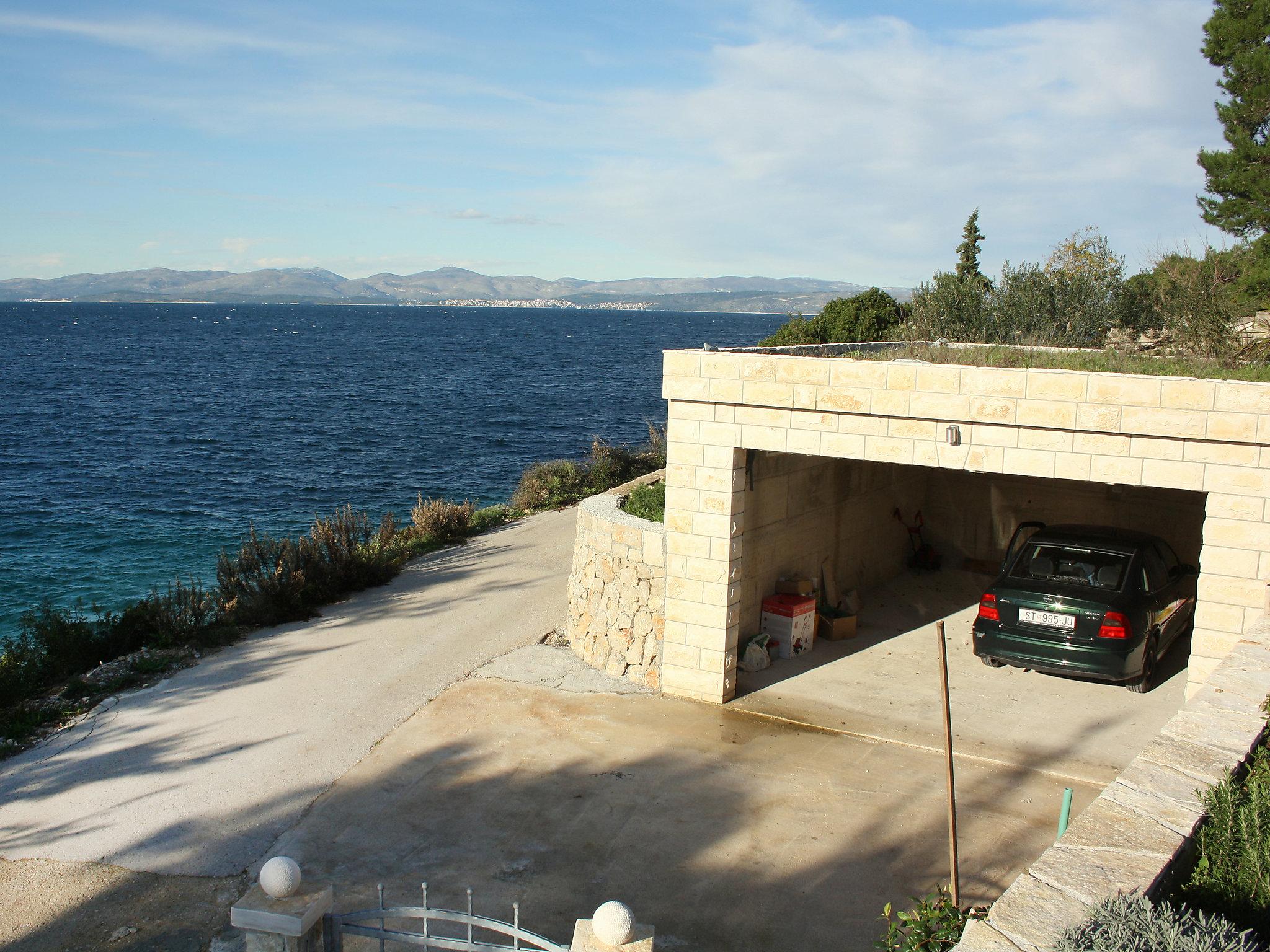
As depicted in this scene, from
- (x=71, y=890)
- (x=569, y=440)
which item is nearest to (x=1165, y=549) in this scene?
(x=71, y=890)

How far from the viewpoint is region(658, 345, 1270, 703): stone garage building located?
7602 mm

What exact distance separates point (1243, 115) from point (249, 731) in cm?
2818

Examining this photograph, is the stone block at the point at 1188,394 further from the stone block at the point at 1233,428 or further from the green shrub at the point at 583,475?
the green shrub at the point at 583,475

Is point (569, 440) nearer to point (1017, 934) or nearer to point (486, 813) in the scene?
point (486, 813)

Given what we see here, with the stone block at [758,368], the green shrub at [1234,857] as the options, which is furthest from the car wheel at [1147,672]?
the green shrub at [1234,857]

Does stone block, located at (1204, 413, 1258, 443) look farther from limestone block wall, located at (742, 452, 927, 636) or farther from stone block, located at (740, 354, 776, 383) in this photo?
limestone block wall, located at (742, 452, 927, 636)

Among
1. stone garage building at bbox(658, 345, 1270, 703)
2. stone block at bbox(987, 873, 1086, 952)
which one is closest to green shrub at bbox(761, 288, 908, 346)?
stone garage building at bbox(658, 345, 1270, 703)

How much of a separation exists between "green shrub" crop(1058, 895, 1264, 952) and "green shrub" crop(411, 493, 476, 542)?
15.2 m

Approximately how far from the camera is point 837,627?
38.2 feet

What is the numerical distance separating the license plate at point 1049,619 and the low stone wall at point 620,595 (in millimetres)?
3662

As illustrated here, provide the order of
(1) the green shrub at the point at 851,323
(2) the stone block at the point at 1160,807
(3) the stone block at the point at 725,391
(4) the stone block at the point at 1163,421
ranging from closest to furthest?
(2) the stone block at the point at 1160,807 → (4) the stone block at the point at 1163,421 → (3) the stone block at the point at 725,391 → (1) the green shrub at the point at 851,323

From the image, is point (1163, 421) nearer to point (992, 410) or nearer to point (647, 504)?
point (992, 410)

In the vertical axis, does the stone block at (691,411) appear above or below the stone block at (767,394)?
below

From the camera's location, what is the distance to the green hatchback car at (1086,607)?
9469 mm
